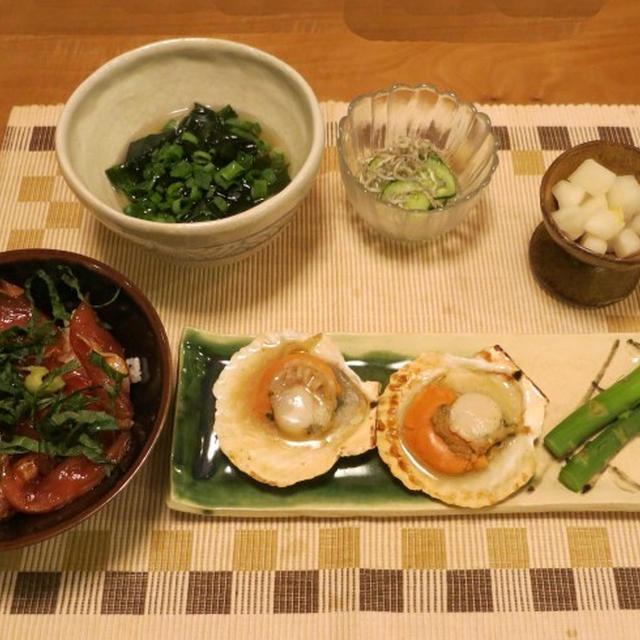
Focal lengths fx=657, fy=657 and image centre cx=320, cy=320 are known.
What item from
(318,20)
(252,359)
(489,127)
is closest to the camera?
(252,359)

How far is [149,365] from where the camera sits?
1424 mm

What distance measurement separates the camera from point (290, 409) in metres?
1.49

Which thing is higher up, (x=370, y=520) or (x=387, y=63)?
(x=387, y=63)

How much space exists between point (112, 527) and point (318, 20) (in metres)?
1.82

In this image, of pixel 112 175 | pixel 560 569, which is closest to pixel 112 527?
pixel 112 175

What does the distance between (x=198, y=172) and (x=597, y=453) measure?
3.77ft

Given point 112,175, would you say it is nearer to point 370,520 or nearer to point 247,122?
point 247,122

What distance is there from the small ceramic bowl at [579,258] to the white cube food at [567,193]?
0.01 meters

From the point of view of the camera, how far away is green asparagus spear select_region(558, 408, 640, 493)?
4.70 feet

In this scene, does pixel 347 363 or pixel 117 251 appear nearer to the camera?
pixel 347 363

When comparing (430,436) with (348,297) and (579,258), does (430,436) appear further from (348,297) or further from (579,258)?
(579,258)

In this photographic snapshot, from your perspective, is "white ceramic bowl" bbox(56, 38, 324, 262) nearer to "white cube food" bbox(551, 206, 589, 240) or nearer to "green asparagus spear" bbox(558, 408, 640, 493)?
"white cube food" bbox(551, 206, 589, 240)

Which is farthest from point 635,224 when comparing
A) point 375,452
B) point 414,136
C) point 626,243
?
point 375,452

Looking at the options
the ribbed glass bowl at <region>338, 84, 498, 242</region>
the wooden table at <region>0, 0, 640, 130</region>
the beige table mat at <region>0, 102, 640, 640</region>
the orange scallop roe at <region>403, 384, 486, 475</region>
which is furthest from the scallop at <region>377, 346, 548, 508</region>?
the wooden table at <region>0, 0, 640, 130</region>
